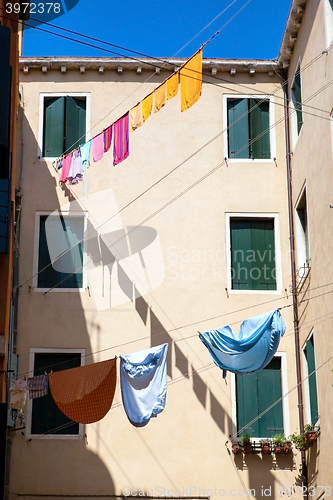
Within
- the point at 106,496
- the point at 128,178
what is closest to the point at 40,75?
the point at 128,178

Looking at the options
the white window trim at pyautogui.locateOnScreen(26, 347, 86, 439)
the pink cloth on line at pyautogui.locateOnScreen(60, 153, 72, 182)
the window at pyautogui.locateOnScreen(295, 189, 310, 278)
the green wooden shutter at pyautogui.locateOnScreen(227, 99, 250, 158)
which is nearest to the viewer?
the white window trim at pyautogui.locateOnScreen(26, 347, 86, 439)

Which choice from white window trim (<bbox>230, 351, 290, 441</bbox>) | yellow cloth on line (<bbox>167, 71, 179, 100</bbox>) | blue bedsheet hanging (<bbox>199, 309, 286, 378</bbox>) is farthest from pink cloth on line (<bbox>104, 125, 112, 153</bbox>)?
white window trim (<bbox>230, 351, 290, 441</bbox>)

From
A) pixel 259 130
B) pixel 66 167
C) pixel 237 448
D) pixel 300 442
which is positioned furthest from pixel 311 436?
pixel 66 167

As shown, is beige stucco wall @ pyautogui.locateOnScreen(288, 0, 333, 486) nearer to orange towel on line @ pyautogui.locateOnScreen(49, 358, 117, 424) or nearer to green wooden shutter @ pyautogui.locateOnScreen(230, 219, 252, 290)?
green wooden shutter @ pyautogui.locateOnScreen(230, 219, 252, 290)

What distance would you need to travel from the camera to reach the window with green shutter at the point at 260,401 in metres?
17.8

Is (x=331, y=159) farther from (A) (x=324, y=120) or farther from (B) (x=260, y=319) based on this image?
(B) (x=260, y=319)

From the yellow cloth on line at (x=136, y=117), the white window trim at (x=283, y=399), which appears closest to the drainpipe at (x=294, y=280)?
the white window trim at (x=283, y=399)

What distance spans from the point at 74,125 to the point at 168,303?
16.5 ft

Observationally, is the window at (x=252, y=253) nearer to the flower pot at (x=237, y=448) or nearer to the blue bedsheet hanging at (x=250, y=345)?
the flower pot at (x=237, y=448)

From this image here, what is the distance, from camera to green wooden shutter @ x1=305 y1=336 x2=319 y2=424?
55.4ft

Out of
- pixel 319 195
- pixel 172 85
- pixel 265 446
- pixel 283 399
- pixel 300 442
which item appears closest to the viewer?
pixel 172 85

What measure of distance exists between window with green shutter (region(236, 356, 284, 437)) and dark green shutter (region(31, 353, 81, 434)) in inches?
140

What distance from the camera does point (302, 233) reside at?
18844 millimetres

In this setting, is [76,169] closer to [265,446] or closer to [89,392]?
[89,392]
